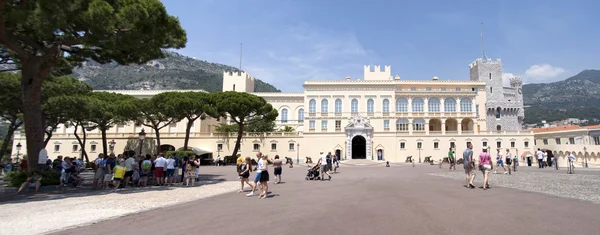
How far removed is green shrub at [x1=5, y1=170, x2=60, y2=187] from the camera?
13.5 m

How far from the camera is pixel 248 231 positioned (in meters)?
6.32

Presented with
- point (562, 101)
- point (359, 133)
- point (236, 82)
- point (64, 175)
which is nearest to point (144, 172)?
point (64, 175)

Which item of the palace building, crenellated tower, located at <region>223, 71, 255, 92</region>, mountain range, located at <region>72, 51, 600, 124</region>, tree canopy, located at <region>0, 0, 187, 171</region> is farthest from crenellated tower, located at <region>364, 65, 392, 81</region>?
mountain range, located at <region>72, 51, 600, 124</region>

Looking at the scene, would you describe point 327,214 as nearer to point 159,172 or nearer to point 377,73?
point 159,172

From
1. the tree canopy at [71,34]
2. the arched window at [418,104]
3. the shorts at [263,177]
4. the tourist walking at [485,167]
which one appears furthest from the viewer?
the arched window at [418,104]

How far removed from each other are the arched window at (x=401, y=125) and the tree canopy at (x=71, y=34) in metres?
40.0

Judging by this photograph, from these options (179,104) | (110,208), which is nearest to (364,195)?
(110,208)

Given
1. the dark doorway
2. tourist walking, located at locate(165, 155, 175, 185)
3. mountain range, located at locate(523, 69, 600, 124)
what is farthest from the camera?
mountain range, located at locate(523, 69, 600, 124)

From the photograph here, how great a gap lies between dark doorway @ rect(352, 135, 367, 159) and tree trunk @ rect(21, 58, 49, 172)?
4059 cm

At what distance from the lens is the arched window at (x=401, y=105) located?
50781mm

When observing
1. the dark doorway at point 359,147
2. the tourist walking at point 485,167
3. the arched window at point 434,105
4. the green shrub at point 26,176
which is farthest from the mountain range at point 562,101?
the green shrub at point 26,176

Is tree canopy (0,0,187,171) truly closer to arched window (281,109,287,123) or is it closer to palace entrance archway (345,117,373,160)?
palace entrance archway (345,117,373,160)

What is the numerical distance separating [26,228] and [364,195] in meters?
9.19

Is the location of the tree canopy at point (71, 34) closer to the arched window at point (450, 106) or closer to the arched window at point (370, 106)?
the arched window at point (370, 106)
